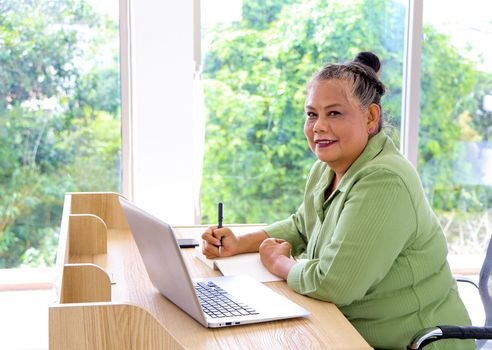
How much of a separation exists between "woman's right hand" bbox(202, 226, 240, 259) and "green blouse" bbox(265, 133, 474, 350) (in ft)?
0.93

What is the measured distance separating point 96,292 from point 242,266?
0.49 meters

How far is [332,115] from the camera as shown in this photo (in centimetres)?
193

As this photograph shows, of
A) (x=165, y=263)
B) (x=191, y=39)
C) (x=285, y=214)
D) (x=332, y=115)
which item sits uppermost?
(x=191, y=39)

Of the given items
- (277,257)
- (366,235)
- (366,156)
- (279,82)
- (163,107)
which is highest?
(279,82)

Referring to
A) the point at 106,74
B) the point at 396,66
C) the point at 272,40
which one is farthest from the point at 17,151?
the point at 396,66

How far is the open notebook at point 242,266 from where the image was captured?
1.89 metres

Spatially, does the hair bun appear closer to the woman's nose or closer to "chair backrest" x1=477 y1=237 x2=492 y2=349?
the woman's nose

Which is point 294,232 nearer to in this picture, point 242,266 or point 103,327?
point 242,266

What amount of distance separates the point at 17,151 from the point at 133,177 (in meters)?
0.57

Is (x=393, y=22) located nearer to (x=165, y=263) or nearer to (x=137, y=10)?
(x=137, y=10)

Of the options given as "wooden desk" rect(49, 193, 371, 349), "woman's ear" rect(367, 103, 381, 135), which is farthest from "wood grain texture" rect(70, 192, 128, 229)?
"woman's ear" rect(367, 103, 381, 135)

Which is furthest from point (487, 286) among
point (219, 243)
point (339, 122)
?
point (219, 243)

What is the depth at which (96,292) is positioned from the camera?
1618 millimetres

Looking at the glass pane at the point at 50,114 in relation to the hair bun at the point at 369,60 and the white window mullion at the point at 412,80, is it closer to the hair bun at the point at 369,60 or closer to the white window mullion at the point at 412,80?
the white window mullion at the point at 412,80
